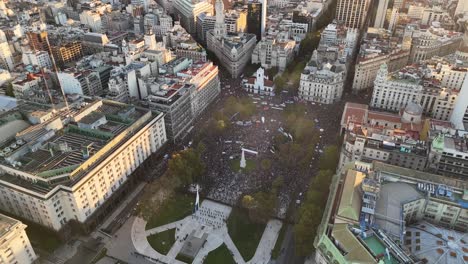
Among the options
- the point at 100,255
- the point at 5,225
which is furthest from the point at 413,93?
the point at 5,225

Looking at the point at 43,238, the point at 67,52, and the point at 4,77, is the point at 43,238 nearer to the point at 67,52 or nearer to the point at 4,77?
the point at 4,77

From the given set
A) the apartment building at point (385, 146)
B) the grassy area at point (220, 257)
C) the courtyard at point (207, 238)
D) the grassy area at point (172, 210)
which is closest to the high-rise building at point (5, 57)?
the grassy area at point (172, 210)

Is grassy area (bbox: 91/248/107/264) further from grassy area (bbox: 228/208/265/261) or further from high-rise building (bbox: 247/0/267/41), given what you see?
high-rise building (bbox: 247/0/267/41)

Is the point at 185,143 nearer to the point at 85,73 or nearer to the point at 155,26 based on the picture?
the point at 85,73

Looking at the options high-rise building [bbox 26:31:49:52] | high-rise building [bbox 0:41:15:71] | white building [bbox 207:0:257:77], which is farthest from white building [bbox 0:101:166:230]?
high-rise building [bbox 26:31:49:52]

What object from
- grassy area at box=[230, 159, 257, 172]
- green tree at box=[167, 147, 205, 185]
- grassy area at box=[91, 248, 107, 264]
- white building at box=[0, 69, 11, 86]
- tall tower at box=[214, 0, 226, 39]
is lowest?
grassy area at box=[91, 248, 107, 264]

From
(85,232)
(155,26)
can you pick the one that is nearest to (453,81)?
(85,232)
